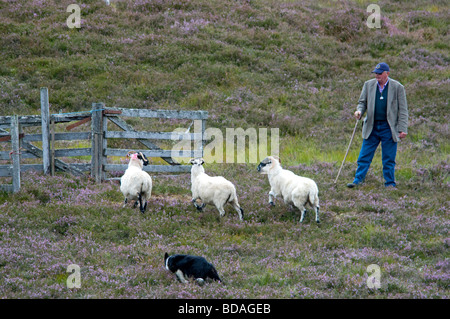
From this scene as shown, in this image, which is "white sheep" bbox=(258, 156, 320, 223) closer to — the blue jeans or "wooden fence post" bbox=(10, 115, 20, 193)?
the blue jeans

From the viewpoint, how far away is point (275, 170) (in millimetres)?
10797

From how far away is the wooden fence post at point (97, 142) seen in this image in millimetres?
12586

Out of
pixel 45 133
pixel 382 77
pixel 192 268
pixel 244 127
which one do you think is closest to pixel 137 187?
pixel 192 268

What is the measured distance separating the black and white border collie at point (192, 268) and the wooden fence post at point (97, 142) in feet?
18.9

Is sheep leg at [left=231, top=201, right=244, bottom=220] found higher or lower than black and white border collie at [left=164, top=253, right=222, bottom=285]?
higher

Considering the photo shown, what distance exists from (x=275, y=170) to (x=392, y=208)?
8.70 ft

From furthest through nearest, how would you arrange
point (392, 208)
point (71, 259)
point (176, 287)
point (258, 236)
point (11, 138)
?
point (11, 138) → point (392, 208) → point (258, 236) → point (71, 259) → point (176, 287)

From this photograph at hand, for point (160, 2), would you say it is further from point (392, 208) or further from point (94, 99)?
point (392, 208)

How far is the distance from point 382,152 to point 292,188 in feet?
11.0

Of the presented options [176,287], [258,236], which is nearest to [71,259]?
[176,287]

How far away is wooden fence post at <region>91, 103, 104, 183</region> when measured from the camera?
12586 millimetres

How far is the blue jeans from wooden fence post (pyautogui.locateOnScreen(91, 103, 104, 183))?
6491 mm

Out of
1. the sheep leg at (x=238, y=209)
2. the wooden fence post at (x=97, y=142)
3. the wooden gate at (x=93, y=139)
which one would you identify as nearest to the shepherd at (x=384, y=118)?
the sheep leg at (x=238, y=209)

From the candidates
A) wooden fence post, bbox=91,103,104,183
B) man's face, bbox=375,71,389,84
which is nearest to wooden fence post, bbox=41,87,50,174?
wooden fence post, bbox=91,103,104,183
